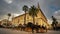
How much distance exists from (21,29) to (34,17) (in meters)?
0.78

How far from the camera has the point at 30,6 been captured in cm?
639

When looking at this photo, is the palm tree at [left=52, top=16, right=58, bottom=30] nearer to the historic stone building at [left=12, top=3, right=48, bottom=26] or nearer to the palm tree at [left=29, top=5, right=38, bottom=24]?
the historic stone building at [left=12, top=3, right=48, bottom=26]

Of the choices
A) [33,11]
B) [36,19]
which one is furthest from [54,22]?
[33,11]

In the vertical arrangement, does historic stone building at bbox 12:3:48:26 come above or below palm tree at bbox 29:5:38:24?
below

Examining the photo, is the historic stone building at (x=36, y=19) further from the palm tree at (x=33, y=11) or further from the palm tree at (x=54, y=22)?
the palm tree at (x=54, y=22)

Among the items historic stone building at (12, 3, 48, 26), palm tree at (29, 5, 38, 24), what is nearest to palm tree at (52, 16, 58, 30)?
historic stone building at (12, 3, 48, 26)

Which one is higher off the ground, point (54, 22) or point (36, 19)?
point (36, 19)

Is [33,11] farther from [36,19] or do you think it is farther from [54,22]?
[54,22]

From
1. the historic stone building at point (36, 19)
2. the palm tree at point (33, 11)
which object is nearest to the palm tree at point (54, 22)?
the historic stone building at point (36, 19)

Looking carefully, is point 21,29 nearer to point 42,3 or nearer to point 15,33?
point 15,33

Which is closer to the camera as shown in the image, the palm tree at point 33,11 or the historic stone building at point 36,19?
the historic stone building at point 36,19

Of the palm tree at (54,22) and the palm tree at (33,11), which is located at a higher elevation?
the palm tree at (33,11)

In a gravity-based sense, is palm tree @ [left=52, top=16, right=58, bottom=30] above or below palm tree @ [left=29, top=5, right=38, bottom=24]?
below

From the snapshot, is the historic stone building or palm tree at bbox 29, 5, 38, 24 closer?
the historic stone building
